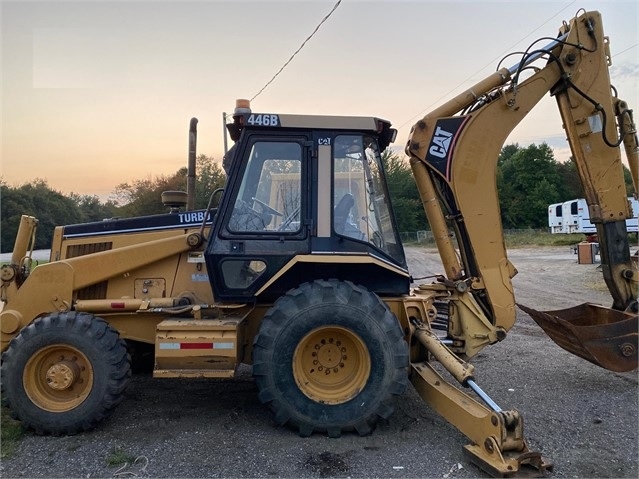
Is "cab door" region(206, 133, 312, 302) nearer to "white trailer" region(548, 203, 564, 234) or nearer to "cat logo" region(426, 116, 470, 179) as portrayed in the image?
"cat logo" region(426, 116, 470, 179)

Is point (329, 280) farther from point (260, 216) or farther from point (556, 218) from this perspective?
point (556, 218)

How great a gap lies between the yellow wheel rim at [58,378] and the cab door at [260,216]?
135cm

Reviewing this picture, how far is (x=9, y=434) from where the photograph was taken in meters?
4.29

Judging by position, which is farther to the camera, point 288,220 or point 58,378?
point 288,220

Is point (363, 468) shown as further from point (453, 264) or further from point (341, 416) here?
point (453, 264)

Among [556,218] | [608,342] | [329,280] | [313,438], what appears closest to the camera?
[313,438]

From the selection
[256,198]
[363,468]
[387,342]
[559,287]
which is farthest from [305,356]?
[559,287]

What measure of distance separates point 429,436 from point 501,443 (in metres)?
0.77

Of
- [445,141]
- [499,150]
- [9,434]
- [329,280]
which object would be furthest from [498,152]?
[9,434]

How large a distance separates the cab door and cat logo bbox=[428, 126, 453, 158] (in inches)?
53.2

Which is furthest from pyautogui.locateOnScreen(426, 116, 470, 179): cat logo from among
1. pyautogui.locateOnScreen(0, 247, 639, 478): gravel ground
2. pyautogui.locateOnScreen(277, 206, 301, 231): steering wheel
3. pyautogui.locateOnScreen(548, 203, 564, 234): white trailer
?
pyautogui.locateOnScreen(548, 203, 564, 234): white trailer

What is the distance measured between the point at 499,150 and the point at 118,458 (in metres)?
4.52

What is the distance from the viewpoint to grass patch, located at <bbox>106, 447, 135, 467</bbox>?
3.83 meters

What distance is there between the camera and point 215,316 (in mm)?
4762
